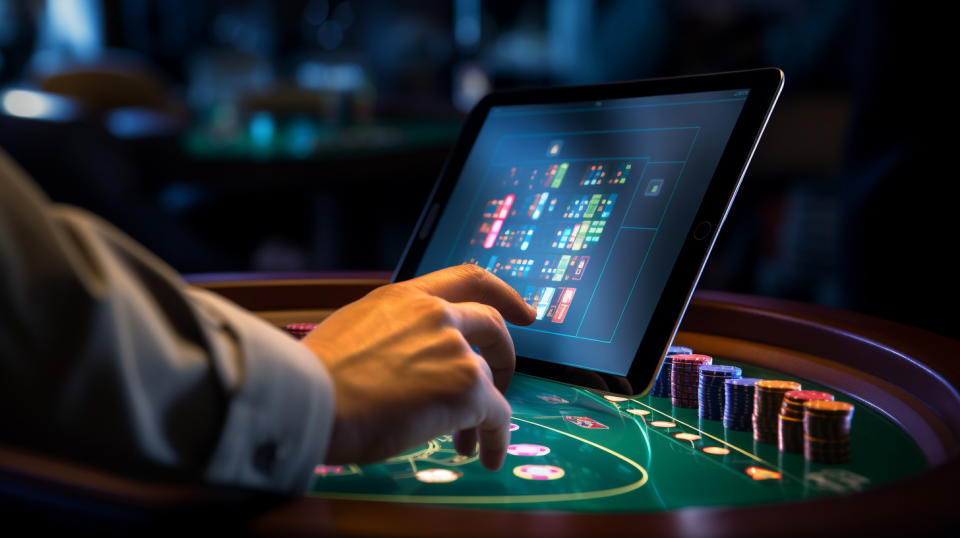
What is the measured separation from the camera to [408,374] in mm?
515

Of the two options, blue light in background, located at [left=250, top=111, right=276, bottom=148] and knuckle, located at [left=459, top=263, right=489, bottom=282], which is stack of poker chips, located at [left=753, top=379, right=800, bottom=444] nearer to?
knuckle, located at [left=459, top=263, right=489, bottom=282]

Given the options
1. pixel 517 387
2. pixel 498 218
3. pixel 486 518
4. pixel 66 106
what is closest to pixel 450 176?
pixel 498 218

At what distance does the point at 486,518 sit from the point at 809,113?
4.04 metres

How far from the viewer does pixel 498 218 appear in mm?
868

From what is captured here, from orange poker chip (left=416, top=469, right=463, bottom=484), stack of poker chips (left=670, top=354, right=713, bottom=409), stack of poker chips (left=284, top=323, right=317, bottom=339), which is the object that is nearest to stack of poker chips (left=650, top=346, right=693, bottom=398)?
stack of poker chips (left=670, top=354, right=713, bottom=409)

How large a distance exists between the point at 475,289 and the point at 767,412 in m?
0.25

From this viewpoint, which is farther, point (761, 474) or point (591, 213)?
point (591, 213)

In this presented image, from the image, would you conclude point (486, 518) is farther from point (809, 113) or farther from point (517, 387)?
point (809, 113)

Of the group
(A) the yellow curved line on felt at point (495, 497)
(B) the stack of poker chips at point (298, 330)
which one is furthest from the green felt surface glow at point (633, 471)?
(B) the stack of poker chips at point (298, 330)

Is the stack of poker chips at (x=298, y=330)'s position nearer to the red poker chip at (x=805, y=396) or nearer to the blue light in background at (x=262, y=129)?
the red poker chip at (x=805, y=396)

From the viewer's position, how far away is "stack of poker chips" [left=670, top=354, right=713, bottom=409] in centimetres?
75

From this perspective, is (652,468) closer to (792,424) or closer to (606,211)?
(792,424)

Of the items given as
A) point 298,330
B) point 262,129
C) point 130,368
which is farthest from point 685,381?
point 262,129

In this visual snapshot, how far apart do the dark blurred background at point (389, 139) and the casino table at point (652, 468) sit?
716 millimetres
